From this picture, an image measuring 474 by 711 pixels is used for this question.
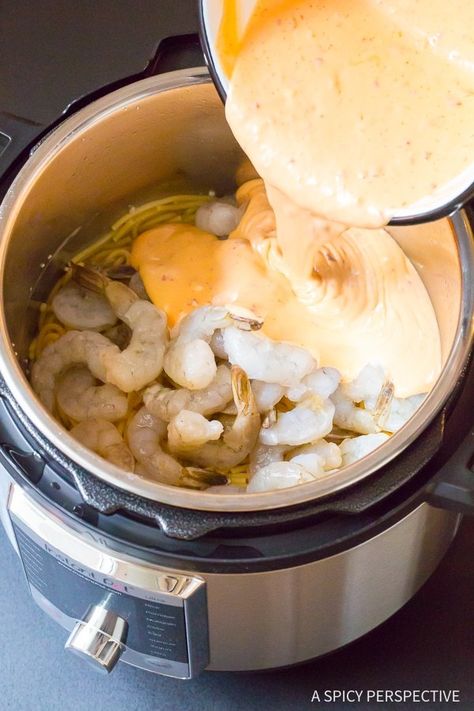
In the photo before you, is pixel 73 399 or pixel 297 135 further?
pixel 73 399

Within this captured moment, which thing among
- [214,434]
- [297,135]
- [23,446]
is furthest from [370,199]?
[23,446]

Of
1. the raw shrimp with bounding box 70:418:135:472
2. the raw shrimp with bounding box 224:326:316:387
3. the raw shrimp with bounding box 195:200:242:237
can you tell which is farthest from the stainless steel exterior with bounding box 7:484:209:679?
the raw shrimp with bounding box 195:200:242:237

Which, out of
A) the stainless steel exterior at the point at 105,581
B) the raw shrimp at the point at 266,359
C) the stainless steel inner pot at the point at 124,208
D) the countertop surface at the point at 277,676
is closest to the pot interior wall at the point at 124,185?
Answer: the stainless steel inner pot at the point at 124,208

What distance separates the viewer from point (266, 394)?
4.57ft

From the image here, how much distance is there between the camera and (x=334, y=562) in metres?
1.11

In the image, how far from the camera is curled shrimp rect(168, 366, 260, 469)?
52.0 inches

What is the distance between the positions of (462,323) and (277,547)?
1.24 ft

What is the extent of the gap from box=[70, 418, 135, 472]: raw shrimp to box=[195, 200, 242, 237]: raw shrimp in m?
0.44

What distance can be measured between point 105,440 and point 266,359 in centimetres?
26

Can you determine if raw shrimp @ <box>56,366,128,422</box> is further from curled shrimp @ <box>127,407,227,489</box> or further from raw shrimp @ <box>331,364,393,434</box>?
raw shrimp @ <box>331,364,393,434</box>

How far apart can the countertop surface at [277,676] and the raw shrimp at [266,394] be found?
1.36ft

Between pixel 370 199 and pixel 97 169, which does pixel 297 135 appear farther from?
pixel 97 169

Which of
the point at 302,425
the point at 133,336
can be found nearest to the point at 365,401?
the point at 302,425

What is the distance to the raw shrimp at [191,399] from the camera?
→ 4.42 feet
